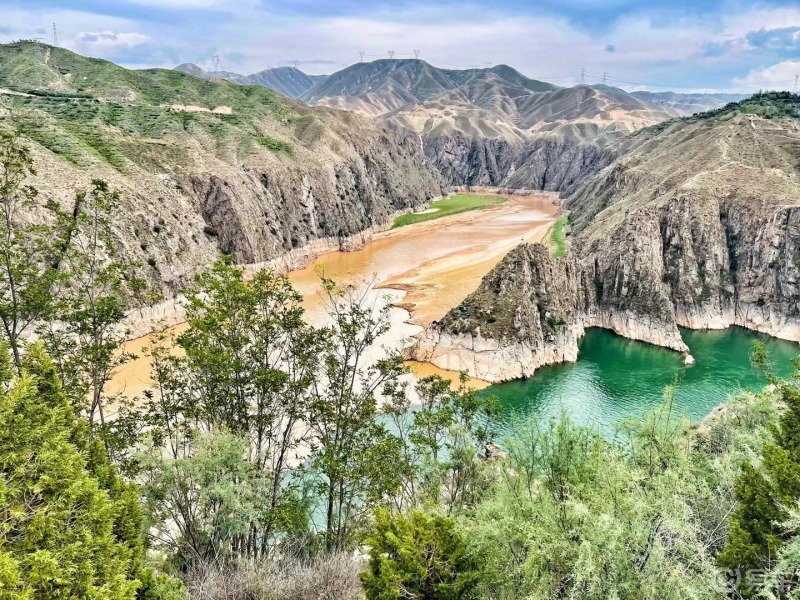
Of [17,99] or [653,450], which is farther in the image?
[17,99]

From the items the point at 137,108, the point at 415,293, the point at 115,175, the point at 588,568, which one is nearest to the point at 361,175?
the point at 137,108

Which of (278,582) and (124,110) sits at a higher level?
(124,110)

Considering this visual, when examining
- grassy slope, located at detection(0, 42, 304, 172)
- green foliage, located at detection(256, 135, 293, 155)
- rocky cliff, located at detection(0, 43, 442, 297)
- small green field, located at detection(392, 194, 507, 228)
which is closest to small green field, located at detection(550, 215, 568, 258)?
small green field, located at detection(392, 194, 507, 228)

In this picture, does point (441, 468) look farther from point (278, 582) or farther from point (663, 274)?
point (663, 274)

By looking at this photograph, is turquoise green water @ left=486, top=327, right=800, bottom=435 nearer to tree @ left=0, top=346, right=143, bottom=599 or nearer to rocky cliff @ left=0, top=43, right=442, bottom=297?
tree @ left=0, top=346, right=143, bottom=599

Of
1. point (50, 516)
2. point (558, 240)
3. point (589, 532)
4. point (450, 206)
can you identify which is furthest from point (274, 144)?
point (589, 532)

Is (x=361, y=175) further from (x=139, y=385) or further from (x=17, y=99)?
(x=139, y=385)

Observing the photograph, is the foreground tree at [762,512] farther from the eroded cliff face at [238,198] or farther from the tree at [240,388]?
the eroded cliff face at [238,198]
